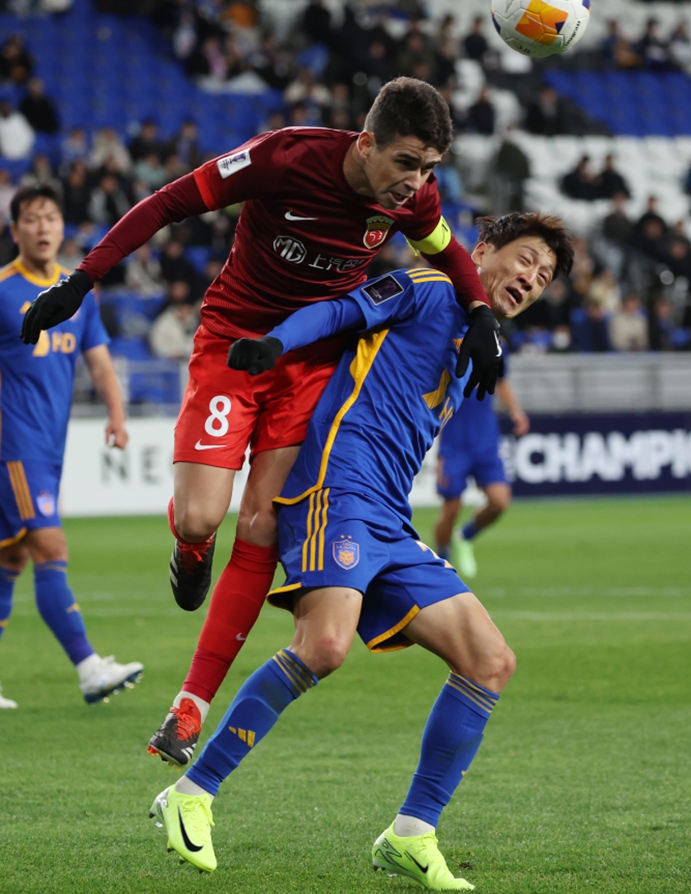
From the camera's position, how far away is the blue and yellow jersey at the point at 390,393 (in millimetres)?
3738

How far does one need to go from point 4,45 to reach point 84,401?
7430mm

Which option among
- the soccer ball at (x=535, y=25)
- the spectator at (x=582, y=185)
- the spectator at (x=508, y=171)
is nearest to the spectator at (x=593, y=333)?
the spectator at (x=508, y=171)

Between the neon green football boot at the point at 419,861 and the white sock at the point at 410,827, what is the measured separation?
1 cm

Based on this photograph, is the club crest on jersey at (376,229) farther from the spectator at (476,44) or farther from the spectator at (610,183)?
the spectator at (476,44)

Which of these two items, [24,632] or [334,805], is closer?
[334,805]

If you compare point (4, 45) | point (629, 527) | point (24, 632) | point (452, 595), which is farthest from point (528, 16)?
point (4, 45)

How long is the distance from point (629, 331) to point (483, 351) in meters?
15.3

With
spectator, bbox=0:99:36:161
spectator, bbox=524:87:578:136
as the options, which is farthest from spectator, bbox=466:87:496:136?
spectator, bbox=0:99:36:161

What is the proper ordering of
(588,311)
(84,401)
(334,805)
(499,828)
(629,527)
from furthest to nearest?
1. (588,311)
2. (84,401)
3. (629,527)
4. (334,805)
5. (499,828)

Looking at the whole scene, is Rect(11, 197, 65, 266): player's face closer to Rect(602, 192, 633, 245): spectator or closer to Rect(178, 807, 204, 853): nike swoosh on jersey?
Rect(178, 807, 204, 853): nike swoosh on jersey

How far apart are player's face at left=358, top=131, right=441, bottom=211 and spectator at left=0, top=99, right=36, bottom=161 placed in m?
15.6

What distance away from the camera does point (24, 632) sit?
8.35 meters

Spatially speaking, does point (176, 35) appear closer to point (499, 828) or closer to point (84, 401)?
point (84, 401)

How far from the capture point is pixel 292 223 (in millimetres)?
3984
